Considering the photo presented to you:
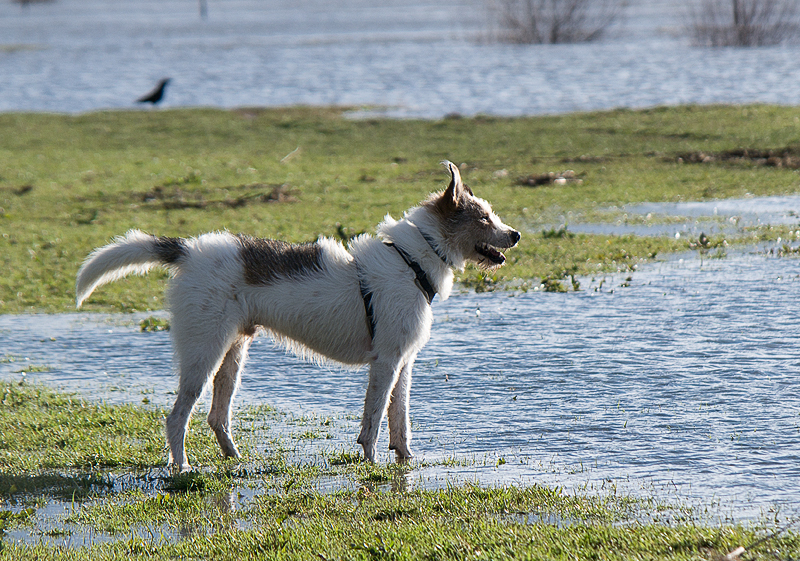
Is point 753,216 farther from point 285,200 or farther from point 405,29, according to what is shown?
point 405,29

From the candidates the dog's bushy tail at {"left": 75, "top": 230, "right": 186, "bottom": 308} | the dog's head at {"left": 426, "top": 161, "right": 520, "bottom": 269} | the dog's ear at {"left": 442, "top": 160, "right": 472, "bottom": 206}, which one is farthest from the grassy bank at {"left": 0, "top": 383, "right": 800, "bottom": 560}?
the dog's ear at {"left": 442, "top": 160, "right": 472, "bottom": 206}

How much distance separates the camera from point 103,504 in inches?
220

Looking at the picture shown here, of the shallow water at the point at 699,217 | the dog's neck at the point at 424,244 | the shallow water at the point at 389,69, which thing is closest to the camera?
the dog's neck at the point at 424,244

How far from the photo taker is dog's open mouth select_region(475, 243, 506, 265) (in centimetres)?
669

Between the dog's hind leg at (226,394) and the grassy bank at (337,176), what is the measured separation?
491cm

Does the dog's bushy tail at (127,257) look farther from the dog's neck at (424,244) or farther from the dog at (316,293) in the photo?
the dog's neck at (424,244)

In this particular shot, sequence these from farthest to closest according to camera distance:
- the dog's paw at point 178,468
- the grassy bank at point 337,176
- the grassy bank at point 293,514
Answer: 1. the grassy bank at point 337,176
2. the dog's paw at point 178,468
3. the grassy bank at point 293,514

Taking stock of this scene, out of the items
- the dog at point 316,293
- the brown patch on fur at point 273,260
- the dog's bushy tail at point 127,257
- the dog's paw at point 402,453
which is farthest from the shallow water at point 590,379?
the dog's bushy tail at point 127,257

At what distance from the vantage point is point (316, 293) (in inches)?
254

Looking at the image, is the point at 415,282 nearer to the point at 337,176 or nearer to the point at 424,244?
the point at 424,244

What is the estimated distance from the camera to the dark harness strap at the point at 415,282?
254 inches

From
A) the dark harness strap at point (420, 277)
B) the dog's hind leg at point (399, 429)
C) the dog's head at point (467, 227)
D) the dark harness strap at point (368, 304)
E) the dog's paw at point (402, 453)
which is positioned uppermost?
the dog's head at point (467, 227)

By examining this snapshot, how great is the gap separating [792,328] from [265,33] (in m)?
66.9

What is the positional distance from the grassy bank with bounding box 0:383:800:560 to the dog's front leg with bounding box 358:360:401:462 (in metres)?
0.16
